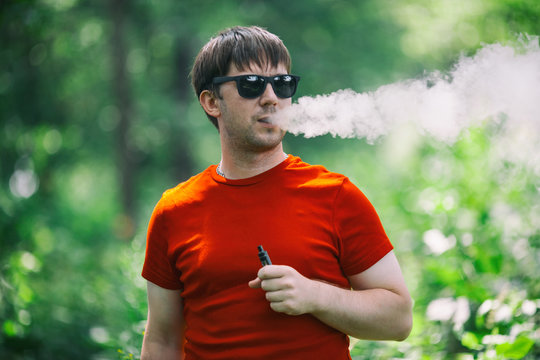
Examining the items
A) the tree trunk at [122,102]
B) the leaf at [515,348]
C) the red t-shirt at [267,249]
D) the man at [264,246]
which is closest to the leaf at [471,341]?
the leaf at [515,348]

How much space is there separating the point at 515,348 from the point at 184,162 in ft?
34.9

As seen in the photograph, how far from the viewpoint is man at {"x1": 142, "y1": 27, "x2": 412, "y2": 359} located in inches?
73.6

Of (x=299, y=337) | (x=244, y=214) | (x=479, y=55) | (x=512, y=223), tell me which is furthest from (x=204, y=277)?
(x=512, y=223)

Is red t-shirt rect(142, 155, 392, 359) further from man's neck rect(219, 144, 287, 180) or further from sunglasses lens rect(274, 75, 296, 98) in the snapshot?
sunglasses lens rect(274, 75, 296, 98)

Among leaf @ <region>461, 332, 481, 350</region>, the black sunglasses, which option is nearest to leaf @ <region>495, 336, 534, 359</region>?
leaf @ <region>461, 332, 481, 350</region>

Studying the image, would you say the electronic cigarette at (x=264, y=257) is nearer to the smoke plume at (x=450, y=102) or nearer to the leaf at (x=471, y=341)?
the smoke plume at (x=450, y=102)

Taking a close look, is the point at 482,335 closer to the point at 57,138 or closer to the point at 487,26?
the point at 487,26

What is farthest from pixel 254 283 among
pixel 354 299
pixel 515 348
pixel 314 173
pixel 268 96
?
pixel 515 348

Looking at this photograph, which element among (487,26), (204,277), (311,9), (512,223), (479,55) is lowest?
(204,277)

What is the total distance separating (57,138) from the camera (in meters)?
13.1

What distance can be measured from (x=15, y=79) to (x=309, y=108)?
10.2 m

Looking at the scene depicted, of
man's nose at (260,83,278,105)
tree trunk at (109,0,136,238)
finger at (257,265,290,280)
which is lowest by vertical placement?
finger at (257,265,290,280)

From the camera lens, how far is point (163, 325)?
2.22m

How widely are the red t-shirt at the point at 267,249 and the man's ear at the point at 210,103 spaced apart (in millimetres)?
358
